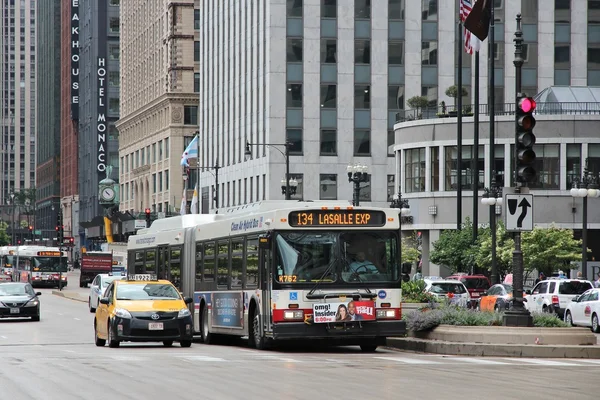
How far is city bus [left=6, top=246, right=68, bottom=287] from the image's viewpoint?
94.0 meters

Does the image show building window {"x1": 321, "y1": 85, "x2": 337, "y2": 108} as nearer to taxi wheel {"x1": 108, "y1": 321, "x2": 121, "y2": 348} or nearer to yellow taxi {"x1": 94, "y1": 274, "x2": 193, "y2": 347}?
yellow taxi {"x1": 94, "y1": 274, "x2": 193, "y2": 347}

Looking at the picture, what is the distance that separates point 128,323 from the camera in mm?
27422

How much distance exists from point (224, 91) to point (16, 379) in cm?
8816

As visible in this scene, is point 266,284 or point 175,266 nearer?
point 266,284

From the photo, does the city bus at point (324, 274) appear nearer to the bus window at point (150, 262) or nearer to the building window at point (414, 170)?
the bus window at point (150, 262)

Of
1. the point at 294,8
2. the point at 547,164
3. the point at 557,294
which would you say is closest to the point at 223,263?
the point at 557,294

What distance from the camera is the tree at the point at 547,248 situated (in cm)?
5494

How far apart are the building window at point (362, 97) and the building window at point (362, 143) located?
1786 mm

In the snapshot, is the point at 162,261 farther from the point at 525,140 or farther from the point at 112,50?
Answer: the point at 112,50

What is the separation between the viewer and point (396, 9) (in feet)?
296

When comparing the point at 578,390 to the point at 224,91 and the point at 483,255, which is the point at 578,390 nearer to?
the point at 483,255

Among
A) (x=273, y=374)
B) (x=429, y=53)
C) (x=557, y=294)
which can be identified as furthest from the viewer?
(x=429, y=53)

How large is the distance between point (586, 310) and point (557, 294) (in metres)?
3.45

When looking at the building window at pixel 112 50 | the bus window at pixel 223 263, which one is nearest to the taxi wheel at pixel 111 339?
the bus window at pixel 223 263
